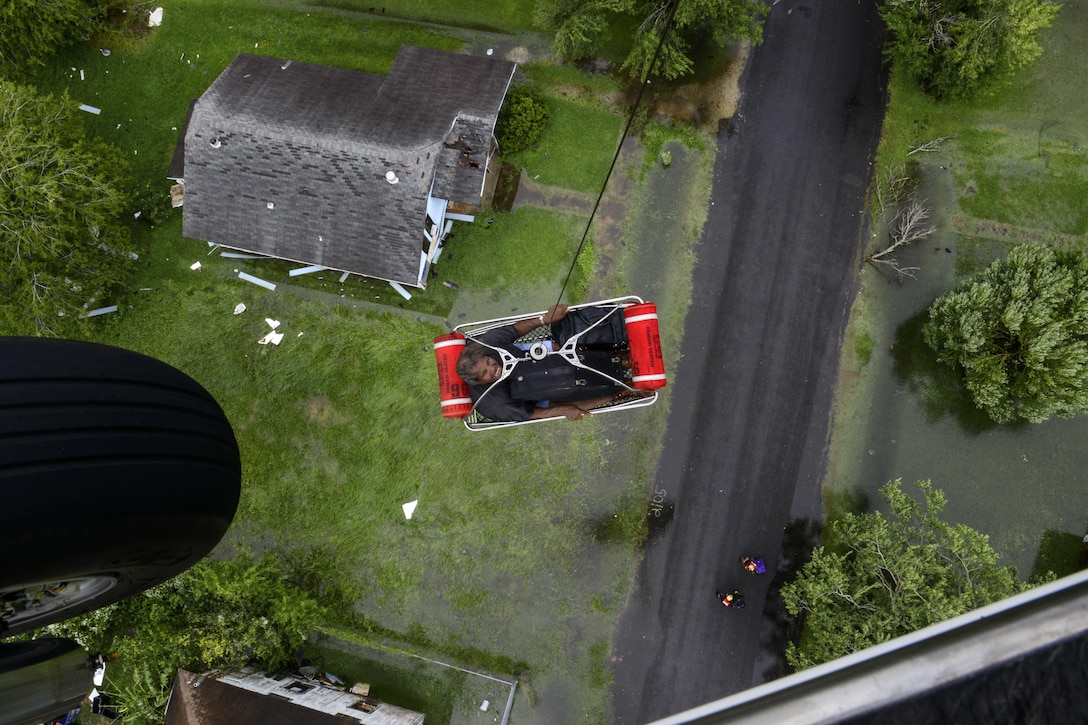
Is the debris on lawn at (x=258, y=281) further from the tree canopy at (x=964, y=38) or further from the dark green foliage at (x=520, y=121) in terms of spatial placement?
the tree canopy at (x=964, y=38)

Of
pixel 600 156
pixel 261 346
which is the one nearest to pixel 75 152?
pixel 261 346

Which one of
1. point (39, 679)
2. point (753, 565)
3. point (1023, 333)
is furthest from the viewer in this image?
point (753, 565)

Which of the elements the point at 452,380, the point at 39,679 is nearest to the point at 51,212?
the point at 452,380

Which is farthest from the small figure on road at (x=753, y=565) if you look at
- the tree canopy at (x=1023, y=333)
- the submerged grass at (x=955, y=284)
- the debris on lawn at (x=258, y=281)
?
the debris on lawn at (x=258, y=281)

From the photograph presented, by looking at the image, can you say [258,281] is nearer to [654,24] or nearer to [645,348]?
[645,348]

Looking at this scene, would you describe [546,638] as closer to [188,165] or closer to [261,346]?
[261,346]

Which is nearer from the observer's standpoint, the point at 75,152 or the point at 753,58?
the point at 75,152

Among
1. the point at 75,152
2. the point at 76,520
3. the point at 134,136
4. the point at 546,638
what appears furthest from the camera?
the point at 134,136
